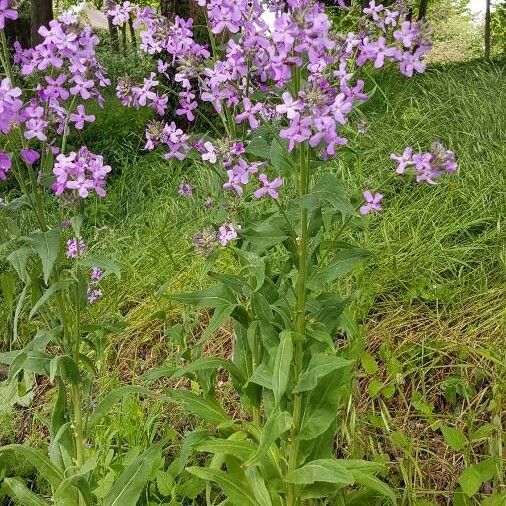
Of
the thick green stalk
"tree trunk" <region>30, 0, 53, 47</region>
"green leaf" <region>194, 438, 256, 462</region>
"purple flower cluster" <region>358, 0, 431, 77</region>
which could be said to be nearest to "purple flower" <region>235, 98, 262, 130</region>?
the thick green stalk

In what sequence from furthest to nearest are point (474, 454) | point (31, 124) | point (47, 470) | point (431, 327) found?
point (431, 327)
point (474, 454)
point (47, 470)
point (31, 124)

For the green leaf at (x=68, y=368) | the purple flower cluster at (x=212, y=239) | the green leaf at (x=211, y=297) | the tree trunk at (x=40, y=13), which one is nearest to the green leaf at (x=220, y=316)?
the green leaf at (x=211, y=297)

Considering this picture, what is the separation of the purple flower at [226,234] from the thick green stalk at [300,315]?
0.60 feet

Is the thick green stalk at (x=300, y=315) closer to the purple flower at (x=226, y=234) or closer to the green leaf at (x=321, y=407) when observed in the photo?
the green leaf at (x=321, y=407)

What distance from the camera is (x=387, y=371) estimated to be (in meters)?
2.53

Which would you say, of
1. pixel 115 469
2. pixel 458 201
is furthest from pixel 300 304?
pixel 458 201

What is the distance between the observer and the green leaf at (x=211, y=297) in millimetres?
1837

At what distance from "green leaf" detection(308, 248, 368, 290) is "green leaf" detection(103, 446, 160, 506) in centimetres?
65

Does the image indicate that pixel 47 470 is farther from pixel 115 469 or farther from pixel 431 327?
pixel 431 327

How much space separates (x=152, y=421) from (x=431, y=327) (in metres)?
1.13

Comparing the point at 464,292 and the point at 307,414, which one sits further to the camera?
the point at 464,292

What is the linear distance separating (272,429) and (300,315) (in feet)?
0.94

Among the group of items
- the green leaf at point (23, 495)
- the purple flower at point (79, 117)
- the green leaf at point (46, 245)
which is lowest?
the green leaf at point (23, 495)

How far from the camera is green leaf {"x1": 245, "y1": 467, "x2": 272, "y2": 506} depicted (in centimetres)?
→ 180
